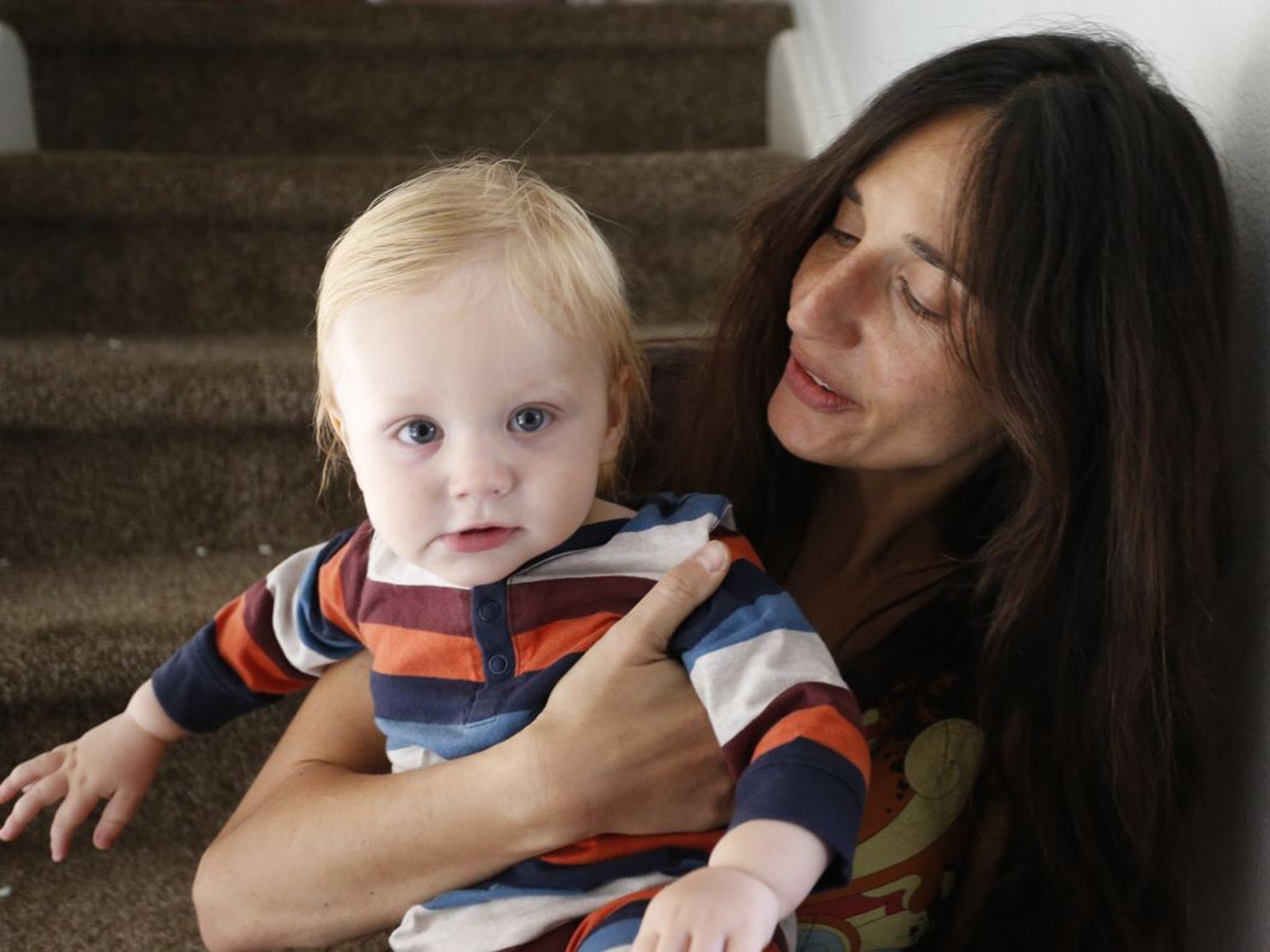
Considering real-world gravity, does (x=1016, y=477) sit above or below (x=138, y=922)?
above

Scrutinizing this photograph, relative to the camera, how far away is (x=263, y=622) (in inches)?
43.4

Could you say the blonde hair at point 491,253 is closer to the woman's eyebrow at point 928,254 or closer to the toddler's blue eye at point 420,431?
the toddler's blue eye at point 420,431

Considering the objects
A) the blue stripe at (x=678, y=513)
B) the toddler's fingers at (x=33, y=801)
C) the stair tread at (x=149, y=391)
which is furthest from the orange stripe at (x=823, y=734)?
the stair tread at (x=149, y=391)

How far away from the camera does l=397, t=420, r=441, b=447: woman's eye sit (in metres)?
0.87

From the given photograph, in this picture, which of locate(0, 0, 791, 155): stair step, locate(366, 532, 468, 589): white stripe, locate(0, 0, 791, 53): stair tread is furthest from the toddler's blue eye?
locate(0, 0, 791, 53): stair tread

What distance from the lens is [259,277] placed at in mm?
1839

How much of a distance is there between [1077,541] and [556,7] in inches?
60.0

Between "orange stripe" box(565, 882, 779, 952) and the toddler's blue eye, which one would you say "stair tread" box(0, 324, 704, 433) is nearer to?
the toddler's blue eye

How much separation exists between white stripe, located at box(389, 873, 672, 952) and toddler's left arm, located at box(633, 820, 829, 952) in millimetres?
183

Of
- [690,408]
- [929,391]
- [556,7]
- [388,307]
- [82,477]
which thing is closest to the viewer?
[388,307]

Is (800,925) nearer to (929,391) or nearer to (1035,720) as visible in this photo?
(1035,720)

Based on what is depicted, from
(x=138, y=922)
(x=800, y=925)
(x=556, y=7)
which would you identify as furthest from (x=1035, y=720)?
(x=556, y=7)

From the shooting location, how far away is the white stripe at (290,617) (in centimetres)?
110

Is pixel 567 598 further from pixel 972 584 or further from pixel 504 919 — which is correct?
pixel 972 584
